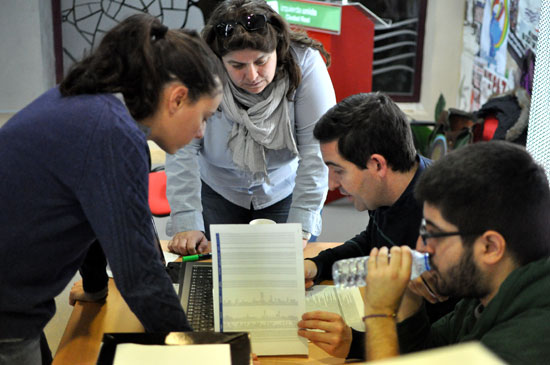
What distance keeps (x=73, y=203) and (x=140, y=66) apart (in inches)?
10.9

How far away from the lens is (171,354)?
982 millimetres

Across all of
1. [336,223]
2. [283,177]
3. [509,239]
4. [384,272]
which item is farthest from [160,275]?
[336,223]

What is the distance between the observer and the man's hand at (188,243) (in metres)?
1.85

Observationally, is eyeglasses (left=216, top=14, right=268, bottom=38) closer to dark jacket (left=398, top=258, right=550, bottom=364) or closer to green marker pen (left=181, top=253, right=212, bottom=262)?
green marker pen (left=181, top=253, right=212, bottom=262)

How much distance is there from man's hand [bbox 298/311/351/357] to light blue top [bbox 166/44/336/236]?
0.65 meters

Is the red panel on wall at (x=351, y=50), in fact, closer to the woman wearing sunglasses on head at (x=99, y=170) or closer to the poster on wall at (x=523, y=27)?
the poster on wall at (x=523, y=27)

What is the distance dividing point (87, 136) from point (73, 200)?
132 millimetres

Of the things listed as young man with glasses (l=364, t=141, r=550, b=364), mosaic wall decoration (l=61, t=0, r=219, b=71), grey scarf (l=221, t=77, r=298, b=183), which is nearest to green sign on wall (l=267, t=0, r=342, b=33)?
grey scarf (l=221, t=77, r=298, b=183)

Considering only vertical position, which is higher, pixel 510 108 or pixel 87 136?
pixel 87 136

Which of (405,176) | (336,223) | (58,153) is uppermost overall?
(58,153)

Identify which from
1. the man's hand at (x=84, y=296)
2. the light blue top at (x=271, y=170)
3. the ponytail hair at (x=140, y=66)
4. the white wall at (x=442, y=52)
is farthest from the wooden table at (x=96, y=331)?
the white wall at (x=442, y=52)

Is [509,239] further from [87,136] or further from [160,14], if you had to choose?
[160,14]

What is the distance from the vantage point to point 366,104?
1572 millimetres

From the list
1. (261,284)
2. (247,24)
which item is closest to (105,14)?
(247,24)
